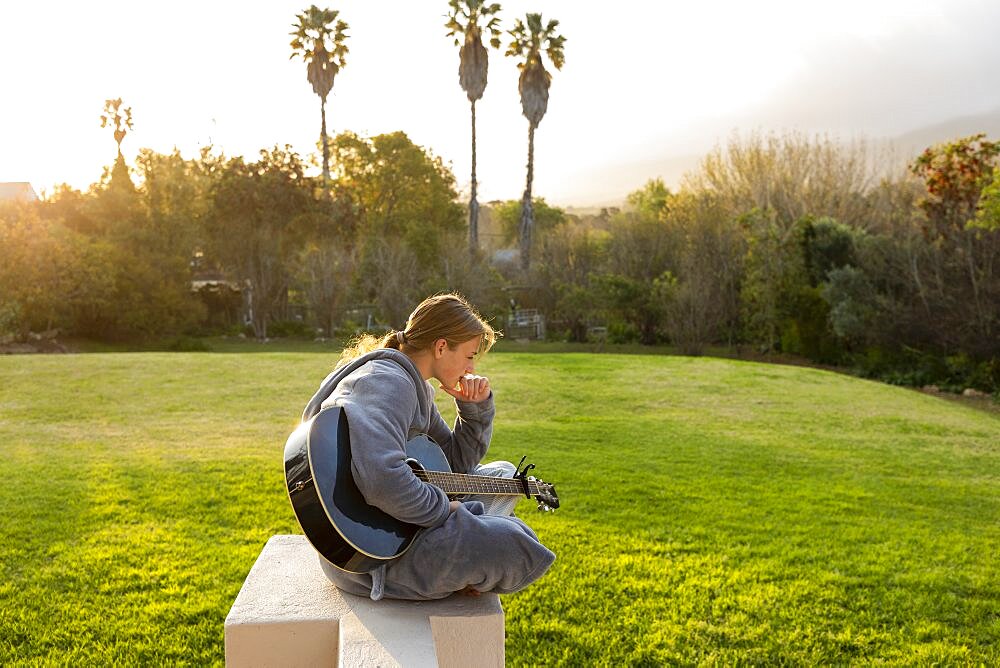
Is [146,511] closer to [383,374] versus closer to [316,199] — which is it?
[383,374]

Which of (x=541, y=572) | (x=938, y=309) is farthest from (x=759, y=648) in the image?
(x=938, y=309)

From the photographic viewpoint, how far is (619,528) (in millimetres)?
6070

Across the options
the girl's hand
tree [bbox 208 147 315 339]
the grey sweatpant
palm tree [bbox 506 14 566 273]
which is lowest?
the grey sweatpant

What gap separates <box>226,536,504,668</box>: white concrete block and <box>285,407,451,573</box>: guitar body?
0.59 ft

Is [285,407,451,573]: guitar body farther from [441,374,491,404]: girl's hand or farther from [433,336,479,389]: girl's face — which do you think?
[441,374,491,404]: girl's hand

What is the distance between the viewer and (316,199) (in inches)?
1423

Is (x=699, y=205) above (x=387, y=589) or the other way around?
above

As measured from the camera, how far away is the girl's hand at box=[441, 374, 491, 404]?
3527 mm

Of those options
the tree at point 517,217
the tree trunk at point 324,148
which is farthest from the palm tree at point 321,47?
A: the tree at point 517,217

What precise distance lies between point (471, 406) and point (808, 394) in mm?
12777

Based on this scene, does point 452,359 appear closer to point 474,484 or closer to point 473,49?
point 474,484

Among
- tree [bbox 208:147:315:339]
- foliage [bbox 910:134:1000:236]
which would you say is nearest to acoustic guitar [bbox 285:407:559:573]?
foliage [bbox 910:134:1000:236]

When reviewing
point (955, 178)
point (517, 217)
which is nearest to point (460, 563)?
point (955, 178)

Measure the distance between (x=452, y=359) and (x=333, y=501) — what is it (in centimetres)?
77
